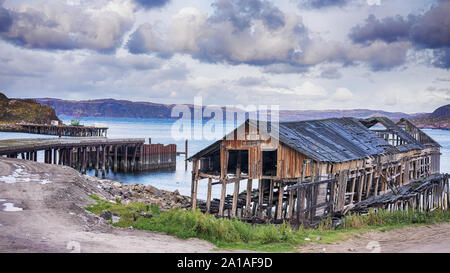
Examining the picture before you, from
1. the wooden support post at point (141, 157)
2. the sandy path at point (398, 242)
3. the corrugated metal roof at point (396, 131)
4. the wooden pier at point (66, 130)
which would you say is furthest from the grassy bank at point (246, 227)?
the wooden pier at point (66, 130)

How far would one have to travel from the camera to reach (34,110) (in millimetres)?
136750

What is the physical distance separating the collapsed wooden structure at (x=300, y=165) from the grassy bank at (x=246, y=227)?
274cm

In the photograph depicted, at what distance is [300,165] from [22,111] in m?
132

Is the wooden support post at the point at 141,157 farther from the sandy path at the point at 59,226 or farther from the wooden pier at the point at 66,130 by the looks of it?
the wooden pier at the point at 66,130

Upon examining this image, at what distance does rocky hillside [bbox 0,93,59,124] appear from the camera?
130500mm

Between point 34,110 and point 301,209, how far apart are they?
13432 cm

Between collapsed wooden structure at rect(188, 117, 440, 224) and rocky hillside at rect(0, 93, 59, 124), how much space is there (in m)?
117

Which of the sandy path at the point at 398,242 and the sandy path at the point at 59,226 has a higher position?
the sandy path at the point at 59,226

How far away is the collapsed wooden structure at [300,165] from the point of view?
791 inches

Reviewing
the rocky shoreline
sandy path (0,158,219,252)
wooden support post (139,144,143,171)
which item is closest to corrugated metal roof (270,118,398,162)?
the rocky shoreline

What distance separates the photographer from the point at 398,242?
13.5 meters

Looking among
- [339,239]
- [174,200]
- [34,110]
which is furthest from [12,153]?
[34,110]
